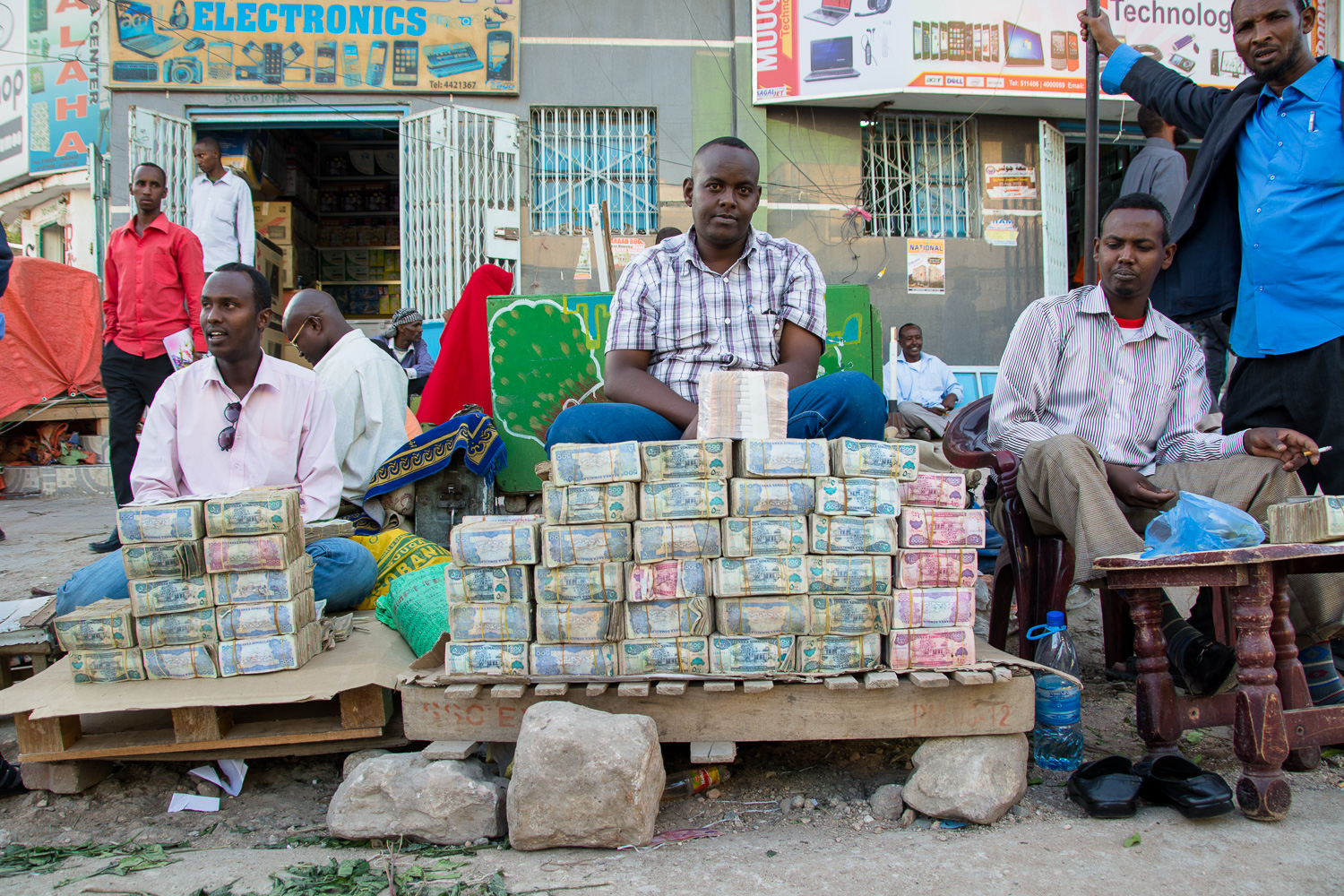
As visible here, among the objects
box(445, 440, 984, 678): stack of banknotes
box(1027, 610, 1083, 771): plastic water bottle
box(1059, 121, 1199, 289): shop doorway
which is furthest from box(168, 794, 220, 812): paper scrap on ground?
box(1059, 121, 1199, 289): shop doorway

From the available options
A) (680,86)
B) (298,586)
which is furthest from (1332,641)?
(680,86)

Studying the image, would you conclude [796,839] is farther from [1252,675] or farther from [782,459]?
[1252,675]

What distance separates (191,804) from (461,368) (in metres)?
3.04

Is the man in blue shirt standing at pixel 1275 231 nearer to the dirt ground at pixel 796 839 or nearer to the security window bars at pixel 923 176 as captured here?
the dirt ground at pixel 796 839

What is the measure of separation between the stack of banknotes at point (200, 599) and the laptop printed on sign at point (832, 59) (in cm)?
798

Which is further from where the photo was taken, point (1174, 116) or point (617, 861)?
point (1174, 116)

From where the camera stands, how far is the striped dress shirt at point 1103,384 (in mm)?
2979

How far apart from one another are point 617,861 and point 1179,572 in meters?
1.54

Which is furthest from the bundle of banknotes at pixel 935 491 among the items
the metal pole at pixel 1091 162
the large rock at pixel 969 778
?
the metal pole at pixel 1091 162

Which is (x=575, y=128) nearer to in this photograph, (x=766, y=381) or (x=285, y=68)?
(x=285, y=68)

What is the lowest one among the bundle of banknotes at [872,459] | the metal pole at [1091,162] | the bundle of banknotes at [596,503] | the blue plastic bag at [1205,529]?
the blue plastic bag at [1205,529]

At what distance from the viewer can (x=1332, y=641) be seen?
2.91 metres

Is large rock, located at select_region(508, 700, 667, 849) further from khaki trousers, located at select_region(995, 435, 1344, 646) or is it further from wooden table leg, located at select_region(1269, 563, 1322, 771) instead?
wooden table leg, located at select_region(1269, 563, 1322, 771)

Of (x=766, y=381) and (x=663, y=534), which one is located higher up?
(x=766, y=381)
